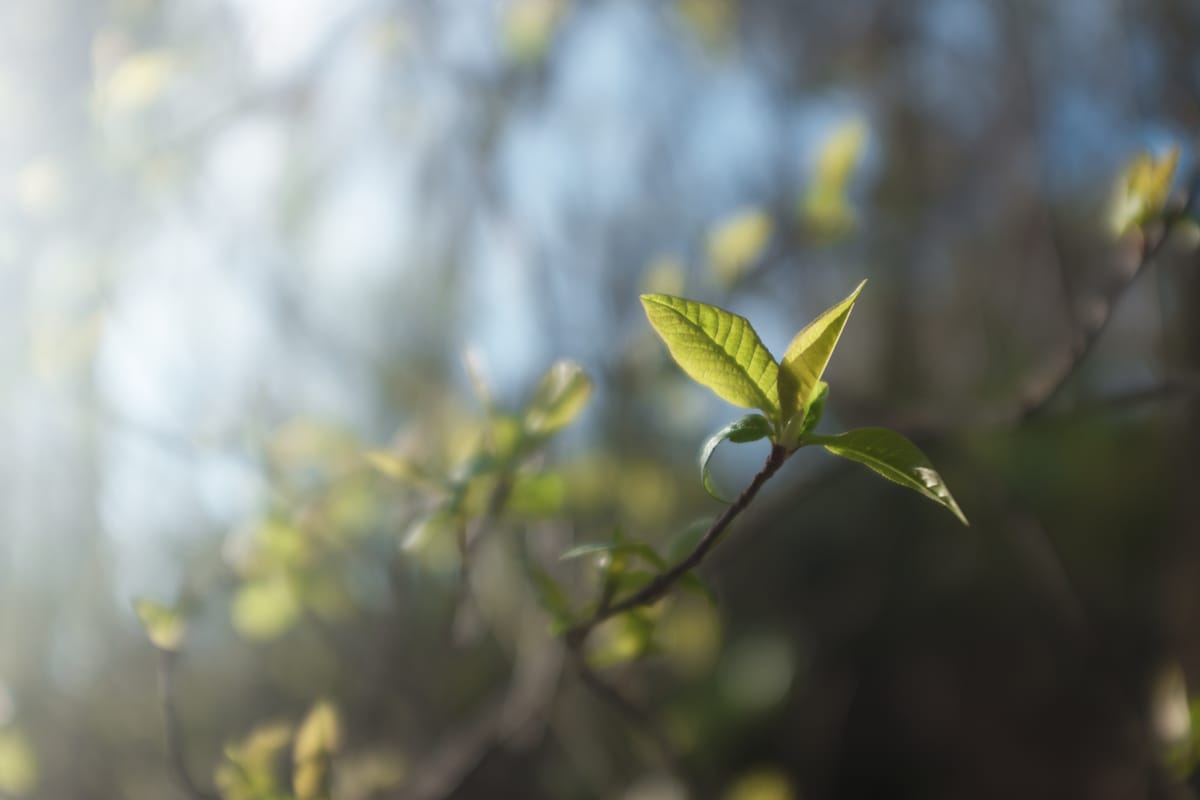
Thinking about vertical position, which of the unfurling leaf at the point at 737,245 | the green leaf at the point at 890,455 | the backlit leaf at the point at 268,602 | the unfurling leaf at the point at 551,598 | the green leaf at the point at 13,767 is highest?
the green leaf at the point at 890,455

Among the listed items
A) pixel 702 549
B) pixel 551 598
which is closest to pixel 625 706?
pixel 551 598

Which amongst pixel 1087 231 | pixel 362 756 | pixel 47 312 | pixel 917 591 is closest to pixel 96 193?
pixel 47 312

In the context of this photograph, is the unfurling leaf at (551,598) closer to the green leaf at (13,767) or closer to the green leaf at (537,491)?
the green leaf at (537,491)

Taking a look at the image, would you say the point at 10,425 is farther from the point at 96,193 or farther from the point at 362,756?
the point at 362,756

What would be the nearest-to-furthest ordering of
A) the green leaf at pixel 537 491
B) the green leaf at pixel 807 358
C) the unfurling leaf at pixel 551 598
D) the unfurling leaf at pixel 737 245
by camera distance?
the green leaf at pixel 807 358, the unfurling leaf at pixel 551 598, the green leaf at pixel 537 491, the unfurling leaf at pixel 737 245

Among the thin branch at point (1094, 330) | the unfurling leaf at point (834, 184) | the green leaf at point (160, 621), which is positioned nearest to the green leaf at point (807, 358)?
the thin branch at point (1094, 330)

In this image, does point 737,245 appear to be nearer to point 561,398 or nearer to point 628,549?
point 561,398
